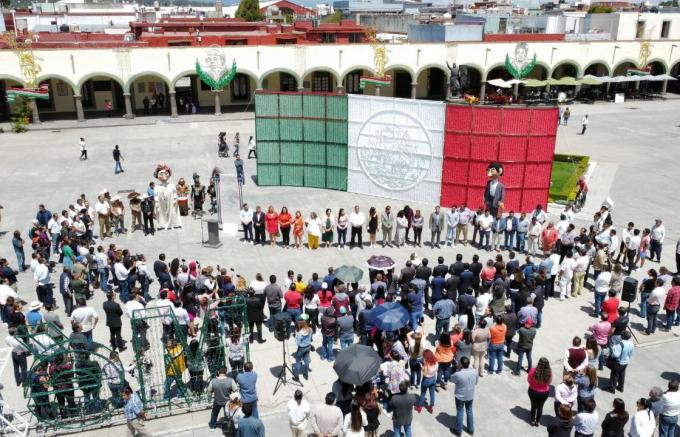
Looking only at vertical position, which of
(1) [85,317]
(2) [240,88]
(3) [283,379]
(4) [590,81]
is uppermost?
(4) [590,81]

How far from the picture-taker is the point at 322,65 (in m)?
41.5

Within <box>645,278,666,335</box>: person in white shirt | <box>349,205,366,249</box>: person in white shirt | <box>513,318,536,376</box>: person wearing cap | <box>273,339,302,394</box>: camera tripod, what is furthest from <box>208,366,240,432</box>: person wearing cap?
<box>645,278,666,335</box>: person in white shirt

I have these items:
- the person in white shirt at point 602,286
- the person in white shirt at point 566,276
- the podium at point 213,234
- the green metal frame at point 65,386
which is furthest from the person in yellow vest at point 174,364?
the person in white shirt at point 602,286

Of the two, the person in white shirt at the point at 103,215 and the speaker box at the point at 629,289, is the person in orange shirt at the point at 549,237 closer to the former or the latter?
the speaker box at the point at 629,289

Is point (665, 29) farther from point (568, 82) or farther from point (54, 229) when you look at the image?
point (54, 229)

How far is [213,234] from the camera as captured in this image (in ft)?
60.1

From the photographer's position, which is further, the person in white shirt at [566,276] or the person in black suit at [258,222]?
the person in black suit at [258,222]

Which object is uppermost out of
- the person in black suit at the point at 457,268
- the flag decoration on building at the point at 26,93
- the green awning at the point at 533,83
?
the green awning at the point at 533,83

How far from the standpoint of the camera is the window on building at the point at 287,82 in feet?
147

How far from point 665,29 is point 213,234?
174 feet

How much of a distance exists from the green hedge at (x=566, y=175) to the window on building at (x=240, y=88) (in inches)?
991

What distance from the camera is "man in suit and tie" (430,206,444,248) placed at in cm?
1794

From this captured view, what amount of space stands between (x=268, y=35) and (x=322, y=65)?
626cm

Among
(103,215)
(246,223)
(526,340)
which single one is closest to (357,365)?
(526,340)
